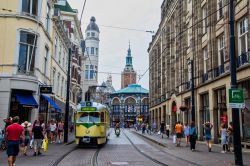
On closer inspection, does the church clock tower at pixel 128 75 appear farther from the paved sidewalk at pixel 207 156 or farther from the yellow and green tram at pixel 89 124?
the paved sidewalk at pixel 207 156

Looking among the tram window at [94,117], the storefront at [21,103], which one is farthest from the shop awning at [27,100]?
the tram window at [94,117]

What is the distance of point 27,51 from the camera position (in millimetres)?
24156

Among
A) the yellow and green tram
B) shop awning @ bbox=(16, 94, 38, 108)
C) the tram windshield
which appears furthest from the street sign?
shop awning @ bbox=(16, 94, 38, 108)

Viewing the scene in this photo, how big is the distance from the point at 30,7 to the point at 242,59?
50.7 ft

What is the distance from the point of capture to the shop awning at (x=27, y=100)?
74.2 ft

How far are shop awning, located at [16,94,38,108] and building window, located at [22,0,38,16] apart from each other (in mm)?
6051

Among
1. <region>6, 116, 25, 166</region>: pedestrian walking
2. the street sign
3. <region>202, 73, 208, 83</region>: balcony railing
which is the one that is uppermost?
<region>202, 73, 208, 83</region>: balcony railing

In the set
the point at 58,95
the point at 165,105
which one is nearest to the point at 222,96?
the point at 58,95

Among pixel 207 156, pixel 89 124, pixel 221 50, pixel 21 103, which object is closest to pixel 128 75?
pixel 221 50

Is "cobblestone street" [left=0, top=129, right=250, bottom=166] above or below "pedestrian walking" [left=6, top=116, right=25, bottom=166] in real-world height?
below

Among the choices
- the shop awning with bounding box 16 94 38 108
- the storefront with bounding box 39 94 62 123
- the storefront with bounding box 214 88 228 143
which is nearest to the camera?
the shop awning with bounding box 16 94 38 108

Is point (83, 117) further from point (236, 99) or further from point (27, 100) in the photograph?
point (236, 99)

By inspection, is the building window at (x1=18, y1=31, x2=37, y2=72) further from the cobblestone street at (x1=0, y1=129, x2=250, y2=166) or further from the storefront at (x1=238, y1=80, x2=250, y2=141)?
the storefront at (x1=238, y1=80, x2=250, y2=141)

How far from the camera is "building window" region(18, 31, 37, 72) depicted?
77.5 feet
